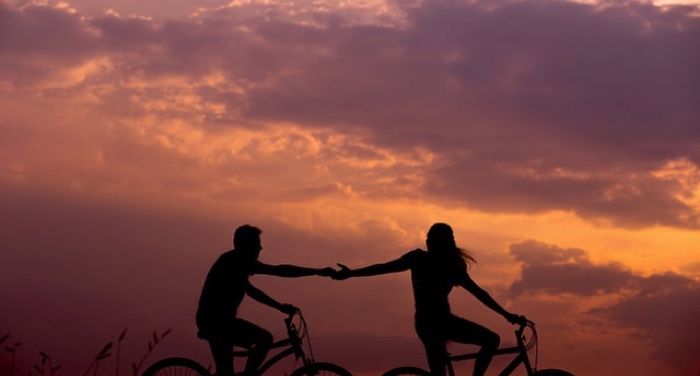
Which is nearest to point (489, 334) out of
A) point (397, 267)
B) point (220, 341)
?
point (397, 267)

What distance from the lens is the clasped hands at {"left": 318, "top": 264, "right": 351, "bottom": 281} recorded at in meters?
12.1

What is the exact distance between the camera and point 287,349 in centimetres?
1216

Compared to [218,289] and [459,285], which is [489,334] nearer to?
[459,285]

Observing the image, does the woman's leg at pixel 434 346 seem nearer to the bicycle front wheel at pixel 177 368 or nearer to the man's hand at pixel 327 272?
the man's hand at pixel 327 272

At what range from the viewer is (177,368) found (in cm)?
1278

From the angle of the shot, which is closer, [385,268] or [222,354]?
[385,268]

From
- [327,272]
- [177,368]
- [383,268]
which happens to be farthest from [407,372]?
[177,368]

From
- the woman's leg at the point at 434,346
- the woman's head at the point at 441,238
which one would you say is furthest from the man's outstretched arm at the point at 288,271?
the woman's head at the point at 441,238

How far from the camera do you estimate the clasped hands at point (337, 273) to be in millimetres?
12141

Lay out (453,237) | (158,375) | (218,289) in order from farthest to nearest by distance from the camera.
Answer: (158,375) → (218,289) → (453,237)

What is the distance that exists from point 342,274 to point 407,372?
1723 millimetres

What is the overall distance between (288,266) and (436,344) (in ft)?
8.25

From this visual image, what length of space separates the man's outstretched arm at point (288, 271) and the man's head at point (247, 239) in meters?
0.24

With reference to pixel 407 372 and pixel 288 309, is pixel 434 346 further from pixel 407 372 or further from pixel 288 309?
pixel 288 309
